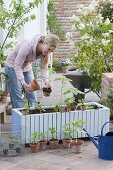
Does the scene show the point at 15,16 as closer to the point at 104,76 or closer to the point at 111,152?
the point at 104,76

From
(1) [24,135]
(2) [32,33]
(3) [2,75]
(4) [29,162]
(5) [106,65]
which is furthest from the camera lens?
(2) [32,33]

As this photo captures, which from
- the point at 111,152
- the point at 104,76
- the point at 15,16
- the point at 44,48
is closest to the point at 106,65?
the point at 104,76

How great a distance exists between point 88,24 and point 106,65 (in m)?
0.86

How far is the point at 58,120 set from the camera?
5.44 metres

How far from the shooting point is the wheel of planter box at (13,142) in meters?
5.05

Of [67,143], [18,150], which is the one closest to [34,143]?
[18,150]

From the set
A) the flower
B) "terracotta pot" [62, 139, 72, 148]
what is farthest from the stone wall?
the flower

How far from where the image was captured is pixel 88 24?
7.89 m

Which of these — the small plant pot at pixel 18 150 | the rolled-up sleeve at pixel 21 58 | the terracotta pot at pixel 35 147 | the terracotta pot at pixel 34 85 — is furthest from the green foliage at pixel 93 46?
the small plant pot at pixel 18 150

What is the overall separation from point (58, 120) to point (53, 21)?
28.4ft

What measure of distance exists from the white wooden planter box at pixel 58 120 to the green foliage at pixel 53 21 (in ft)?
26.8

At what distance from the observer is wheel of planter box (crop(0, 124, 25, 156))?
505cm

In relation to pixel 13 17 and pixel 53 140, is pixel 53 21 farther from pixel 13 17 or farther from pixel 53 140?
pixel 53 140

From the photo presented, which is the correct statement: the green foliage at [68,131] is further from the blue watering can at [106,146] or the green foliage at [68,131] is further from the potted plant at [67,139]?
the blue watering can at [106,146]
